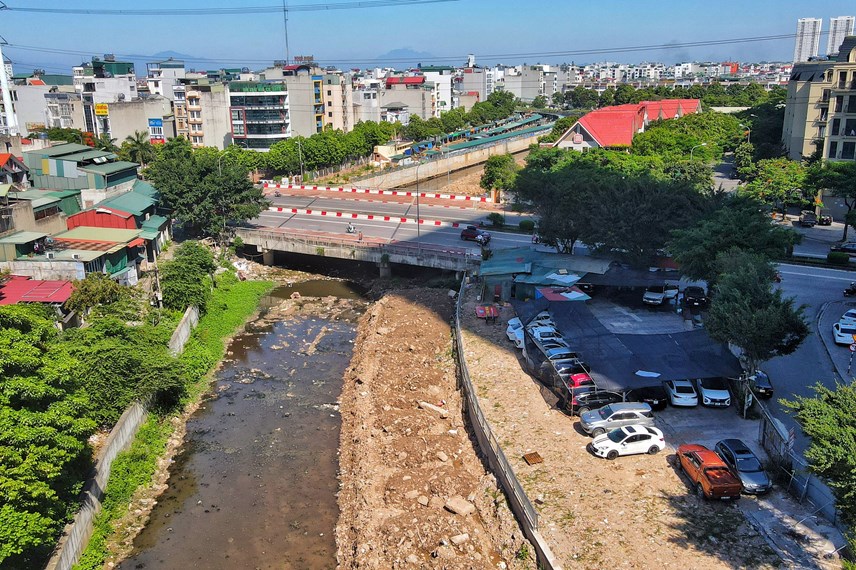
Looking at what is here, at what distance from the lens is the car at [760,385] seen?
24989 millimetres

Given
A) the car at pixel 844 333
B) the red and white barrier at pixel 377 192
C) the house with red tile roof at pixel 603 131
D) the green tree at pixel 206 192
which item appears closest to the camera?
the car at pixel 844 333

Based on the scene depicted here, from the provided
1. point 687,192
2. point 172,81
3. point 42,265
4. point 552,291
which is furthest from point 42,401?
point 172,81

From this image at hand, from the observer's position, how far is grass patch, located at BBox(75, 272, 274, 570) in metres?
21.7

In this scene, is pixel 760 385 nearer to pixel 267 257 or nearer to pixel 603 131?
pixel 267 257

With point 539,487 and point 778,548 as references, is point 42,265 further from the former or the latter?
point 778,548

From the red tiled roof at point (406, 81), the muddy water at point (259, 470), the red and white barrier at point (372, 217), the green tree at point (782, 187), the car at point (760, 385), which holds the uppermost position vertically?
the red tiled roof at point (406, 81)

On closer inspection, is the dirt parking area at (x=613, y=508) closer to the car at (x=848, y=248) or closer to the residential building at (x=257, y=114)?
the car at (x=848, y=248)

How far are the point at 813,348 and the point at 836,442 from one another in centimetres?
1584

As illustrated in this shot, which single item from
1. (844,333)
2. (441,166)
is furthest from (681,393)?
(441,166)

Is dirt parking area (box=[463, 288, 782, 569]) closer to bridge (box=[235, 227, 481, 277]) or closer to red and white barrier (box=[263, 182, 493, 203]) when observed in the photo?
bridge (box=[235, 227, 481, 277])

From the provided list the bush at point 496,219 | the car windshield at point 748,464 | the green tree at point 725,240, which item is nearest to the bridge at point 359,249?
the bush at point 496,219

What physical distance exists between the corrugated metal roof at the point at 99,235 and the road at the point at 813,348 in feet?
115

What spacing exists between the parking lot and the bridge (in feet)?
40.2

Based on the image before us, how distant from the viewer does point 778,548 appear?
699 inches
